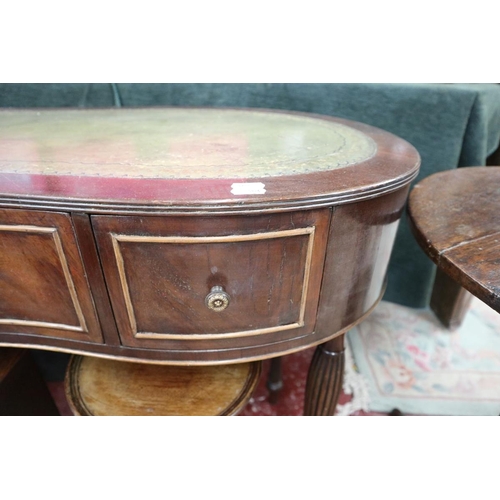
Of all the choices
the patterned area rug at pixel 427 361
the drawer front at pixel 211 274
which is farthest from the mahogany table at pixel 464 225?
the patterned area rug at pixel 427 361

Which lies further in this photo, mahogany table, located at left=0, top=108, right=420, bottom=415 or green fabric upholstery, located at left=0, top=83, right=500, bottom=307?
green fabric upholstery, located at left=0, top=83, right=500, bottom=307

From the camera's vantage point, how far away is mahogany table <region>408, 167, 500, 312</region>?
457mm

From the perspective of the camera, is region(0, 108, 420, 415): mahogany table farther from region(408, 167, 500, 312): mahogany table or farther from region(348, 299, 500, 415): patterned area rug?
region(348, 299, 500, 415): patterned area rug

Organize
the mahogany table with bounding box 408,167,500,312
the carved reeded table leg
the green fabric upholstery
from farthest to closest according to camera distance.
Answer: the green fabric upholstery
the carved reeded table leg
the mahogany table with bounding box 408,167,500,312

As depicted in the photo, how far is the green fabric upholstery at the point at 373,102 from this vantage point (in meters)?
0.96

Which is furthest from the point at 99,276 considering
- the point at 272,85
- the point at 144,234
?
the point at 272,85

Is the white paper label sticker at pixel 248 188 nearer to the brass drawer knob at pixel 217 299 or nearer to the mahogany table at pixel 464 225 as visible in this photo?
the brass drawer knob at pixel 217 299

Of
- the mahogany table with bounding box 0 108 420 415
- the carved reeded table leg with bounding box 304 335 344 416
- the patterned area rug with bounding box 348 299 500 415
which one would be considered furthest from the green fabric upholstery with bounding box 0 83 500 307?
the carved reeded table leg with bounding box 304 335 344 416

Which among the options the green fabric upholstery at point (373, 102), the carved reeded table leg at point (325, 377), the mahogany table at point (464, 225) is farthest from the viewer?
the green fabric upholstery at point (373, 102)

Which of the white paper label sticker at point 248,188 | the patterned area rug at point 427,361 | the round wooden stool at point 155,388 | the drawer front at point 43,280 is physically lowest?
the patterned area rug at point 427,361

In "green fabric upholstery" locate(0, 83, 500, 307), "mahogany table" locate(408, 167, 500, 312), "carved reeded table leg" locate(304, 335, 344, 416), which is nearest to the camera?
"mahogany table" locate(408, 167, 500, 312)

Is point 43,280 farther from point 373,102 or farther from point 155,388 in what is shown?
point 373,102

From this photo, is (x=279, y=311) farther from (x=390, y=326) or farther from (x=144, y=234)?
(x=390, y=326)

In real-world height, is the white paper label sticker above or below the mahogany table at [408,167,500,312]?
above
